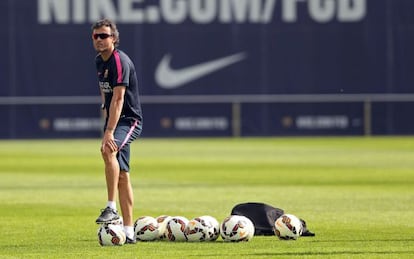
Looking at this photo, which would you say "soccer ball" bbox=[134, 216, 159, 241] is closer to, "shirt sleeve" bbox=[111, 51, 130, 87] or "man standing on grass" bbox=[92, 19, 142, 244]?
"man standing on grass" bbox=[92, 19, 142, 244]

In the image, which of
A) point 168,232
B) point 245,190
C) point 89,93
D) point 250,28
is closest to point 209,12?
point 250,28

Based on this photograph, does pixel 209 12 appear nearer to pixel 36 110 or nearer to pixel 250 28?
pixel 250 28

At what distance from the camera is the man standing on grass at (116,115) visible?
13102 millimetres

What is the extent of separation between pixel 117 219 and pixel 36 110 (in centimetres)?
2798

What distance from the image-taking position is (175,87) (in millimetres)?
41406

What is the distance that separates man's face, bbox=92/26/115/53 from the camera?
43.0 feet

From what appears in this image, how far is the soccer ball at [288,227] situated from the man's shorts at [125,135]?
1.62 meters

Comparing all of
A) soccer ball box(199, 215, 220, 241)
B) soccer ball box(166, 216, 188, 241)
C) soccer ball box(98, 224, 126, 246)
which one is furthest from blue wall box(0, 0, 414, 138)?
soccer ball box(98, 224, 126, 246)

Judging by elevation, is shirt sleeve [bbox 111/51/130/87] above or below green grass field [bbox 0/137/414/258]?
above

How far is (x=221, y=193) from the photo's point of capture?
806 inches

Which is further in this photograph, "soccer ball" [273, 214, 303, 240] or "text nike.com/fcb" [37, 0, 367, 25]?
"text nike.com/fcb" [37, 0, 367, 25]

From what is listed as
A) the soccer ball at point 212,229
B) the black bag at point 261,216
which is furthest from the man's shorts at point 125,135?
the black bag at point 261,216

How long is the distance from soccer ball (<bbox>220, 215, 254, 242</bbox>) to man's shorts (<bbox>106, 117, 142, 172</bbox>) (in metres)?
1.13

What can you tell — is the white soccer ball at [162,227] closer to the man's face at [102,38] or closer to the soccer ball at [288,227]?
the soccer ball at [288,227]
